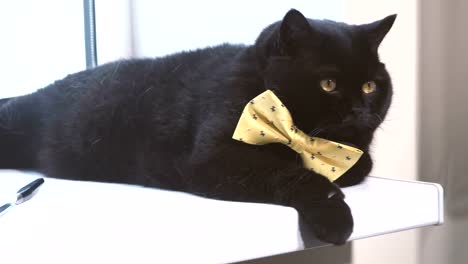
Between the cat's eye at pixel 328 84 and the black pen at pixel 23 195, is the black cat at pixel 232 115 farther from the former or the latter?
the black pen at pixel 23 195

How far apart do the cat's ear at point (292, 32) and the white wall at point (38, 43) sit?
2.25 ft

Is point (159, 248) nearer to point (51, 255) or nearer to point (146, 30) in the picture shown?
point (51, 255)

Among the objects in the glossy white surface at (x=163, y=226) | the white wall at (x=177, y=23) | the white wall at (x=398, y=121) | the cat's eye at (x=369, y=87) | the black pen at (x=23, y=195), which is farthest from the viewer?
the white wall at (x=177, y=23)

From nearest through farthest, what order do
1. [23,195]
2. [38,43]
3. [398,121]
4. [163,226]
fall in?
[163,226]
[23,195]
[398,121]
[38,43]

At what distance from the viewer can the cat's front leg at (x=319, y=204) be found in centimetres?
51

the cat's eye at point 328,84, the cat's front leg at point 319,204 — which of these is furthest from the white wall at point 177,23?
the cat's front leg at point 319,204

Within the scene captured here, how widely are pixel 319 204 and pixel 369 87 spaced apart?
224 millimetres

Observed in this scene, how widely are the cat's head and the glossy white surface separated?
4.1 inches

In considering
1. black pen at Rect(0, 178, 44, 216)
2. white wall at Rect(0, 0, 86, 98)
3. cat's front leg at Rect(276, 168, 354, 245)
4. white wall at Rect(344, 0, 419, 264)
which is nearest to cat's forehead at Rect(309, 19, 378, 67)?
cat's front leg at Rect(276, 168, 354, 245)

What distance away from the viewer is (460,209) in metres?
0.91

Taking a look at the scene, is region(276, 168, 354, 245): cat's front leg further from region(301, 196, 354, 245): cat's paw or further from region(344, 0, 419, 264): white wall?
region(344, 0, 419, 264): white wall

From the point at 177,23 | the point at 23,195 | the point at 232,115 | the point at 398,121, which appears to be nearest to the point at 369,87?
the point at 232,115

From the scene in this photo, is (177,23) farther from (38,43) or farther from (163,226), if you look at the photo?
(163,226)

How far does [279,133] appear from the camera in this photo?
0.63 meters
